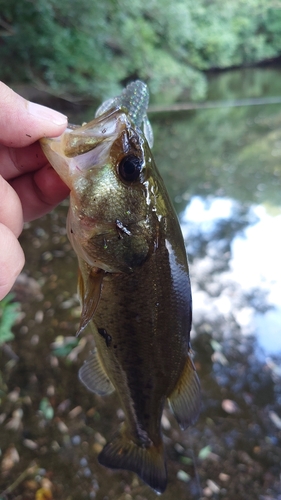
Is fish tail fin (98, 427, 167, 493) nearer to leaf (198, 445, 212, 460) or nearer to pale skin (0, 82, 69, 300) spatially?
pale skin (0, 82, 69, 300)

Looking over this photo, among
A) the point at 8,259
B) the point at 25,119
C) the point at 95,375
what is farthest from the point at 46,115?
the point at 95,375

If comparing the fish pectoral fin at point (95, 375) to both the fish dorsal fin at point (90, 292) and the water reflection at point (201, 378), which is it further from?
the water reflection at point (201, 378)

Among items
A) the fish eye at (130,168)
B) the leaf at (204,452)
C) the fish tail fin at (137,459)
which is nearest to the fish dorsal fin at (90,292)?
the fish eye at (130,168)

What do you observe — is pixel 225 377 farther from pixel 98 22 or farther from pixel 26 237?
pixel 98 22

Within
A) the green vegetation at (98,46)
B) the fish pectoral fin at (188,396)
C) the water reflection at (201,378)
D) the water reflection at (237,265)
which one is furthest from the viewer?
the green vegetation at (98,46)

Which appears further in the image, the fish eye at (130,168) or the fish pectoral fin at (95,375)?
the fish pectoral fin at (95,375)

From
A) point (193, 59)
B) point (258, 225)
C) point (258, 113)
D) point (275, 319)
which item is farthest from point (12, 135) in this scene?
point (193, 59)

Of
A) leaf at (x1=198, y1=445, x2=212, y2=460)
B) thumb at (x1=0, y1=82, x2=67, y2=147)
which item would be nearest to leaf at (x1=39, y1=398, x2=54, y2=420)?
leaf at (x1=198, y1=445, x2=212, y2=460)
